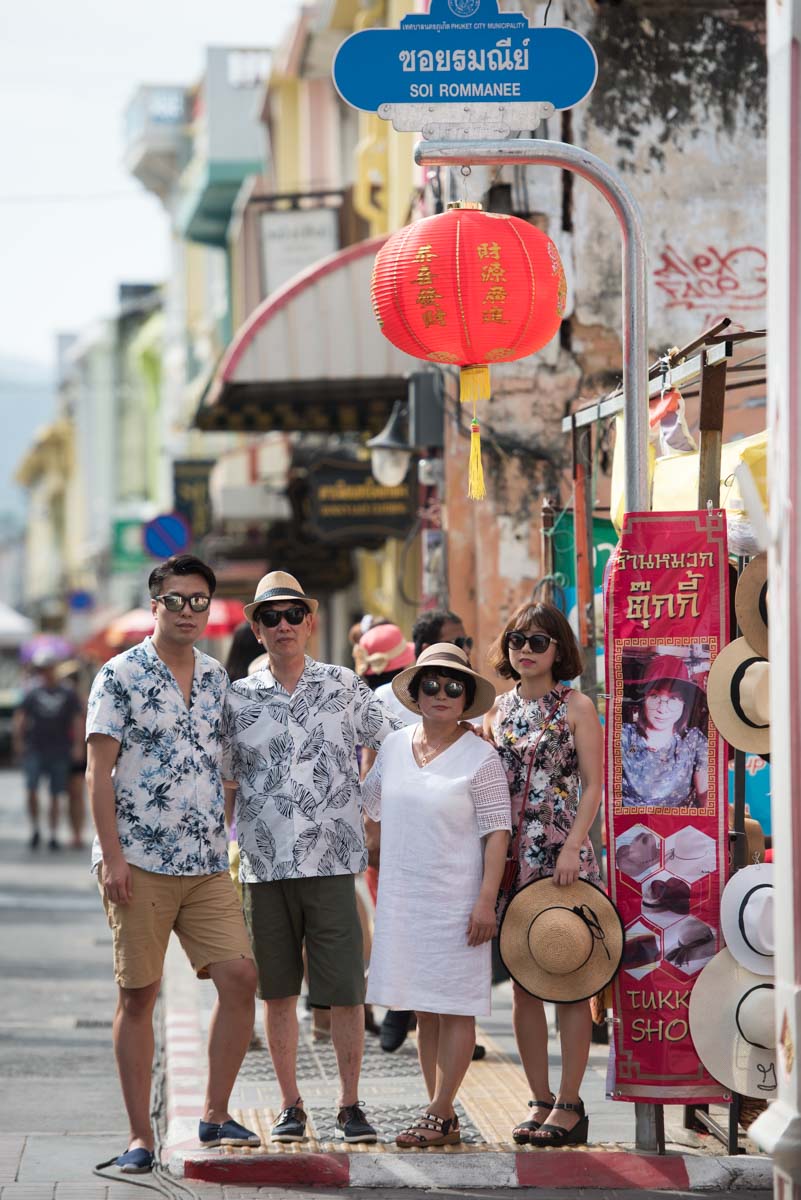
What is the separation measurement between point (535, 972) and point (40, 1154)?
6.44 ft

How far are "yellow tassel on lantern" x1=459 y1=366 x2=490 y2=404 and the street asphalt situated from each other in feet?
→ 10.9

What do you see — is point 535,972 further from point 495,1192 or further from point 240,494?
point 240,494

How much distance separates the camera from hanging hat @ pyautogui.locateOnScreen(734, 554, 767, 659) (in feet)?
21.7

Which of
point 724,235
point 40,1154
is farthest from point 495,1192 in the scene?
point 724,235

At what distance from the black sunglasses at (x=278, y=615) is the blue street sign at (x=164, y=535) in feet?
49.2

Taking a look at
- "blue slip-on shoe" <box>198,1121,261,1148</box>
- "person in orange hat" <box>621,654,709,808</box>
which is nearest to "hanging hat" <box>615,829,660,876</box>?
"person in orange hat" <box>621,654,709,808</box>

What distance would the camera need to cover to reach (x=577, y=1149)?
6805mm

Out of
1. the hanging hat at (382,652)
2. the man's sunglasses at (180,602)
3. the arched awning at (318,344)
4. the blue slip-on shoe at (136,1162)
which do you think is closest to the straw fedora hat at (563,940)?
the blue slip-on shoe at (136,1162)

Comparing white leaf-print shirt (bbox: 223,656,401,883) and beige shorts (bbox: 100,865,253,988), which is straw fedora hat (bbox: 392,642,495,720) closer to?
white leaf-print shirt (bbox: 223,656,401,883)

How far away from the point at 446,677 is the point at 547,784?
55cm

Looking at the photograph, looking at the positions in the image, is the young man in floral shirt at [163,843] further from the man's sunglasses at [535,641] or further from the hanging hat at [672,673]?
the hanging hat at [672,673]

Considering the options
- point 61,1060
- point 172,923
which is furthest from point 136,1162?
point 61,1060

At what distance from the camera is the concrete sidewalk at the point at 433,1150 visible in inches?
260

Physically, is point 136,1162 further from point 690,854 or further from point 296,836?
point 690,854
